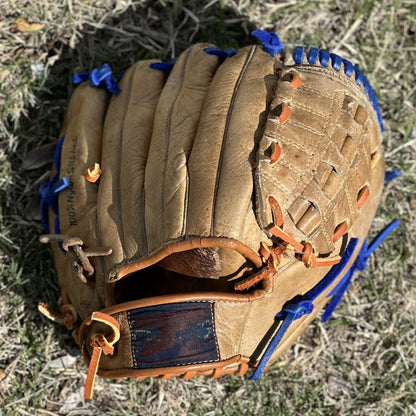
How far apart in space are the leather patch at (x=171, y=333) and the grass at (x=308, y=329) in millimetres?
826

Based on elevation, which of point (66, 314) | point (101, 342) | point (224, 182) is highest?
point (224, 182)

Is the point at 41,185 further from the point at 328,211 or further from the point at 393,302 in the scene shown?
the point at 393,302

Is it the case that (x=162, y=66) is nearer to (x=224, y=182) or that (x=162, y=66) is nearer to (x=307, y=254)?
(x=224, y=182)

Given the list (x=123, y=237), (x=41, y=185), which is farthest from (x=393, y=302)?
(x=41, y=185)

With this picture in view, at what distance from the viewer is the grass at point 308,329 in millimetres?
2770

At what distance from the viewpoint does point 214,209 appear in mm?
1999

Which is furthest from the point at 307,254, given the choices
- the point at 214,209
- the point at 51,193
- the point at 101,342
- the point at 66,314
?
the point at 51,193

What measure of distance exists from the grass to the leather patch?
0.83 m

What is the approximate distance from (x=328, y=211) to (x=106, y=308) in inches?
36.4

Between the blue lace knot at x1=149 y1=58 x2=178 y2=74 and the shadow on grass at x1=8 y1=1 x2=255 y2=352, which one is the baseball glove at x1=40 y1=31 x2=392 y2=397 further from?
the shadow on grass at x1=8 y1=1 x2=255 y2=352

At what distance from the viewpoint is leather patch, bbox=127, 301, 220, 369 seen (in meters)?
2.06

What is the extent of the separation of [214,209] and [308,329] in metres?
1.32

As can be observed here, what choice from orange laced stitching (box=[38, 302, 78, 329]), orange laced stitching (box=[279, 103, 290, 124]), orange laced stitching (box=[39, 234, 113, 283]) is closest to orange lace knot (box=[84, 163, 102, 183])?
orange laced stitching (box=[39, 234, 113, 283])

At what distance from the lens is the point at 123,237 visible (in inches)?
85.4
